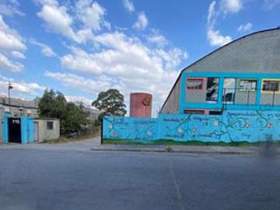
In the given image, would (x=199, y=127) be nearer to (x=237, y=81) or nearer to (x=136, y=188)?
(x=237, y=81)

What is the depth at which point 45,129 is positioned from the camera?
21547mm

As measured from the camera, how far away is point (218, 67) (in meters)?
20.1

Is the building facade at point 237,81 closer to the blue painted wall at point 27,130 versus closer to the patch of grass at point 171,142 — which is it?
the patch of grass at point 171,142

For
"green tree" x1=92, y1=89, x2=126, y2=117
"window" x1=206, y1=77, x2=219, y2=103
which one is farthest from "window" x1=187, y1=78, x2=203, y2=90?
"green tree" x1=92, y1=89, x2=126, y2=117

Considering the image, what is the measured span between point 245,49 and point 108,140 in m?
16.0

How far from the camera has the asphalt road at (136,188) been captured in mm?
4207

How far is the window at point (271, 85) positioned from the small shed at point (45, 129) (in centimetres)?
2156

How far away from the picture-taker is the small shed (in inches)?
789

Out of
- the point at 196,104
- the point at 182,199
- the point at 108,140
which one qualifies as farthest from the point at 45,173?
the point at 196,104

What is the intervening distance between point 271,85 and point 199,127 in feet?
28.9

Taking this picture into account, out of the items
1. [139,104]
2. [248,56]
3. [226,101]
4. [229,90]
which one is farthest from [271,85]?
[139,104]

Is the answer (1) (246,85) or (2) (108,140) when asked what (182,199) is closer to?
(2) (108,140)

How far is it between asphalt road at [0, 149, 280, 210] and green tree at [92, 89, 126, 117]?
51.0 meters

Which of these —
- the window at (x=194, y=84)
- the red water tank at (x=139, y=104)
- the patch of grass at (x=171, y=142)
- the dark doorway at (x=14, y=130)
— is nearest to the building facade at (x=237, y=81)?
the window at (x=194, y=84)
